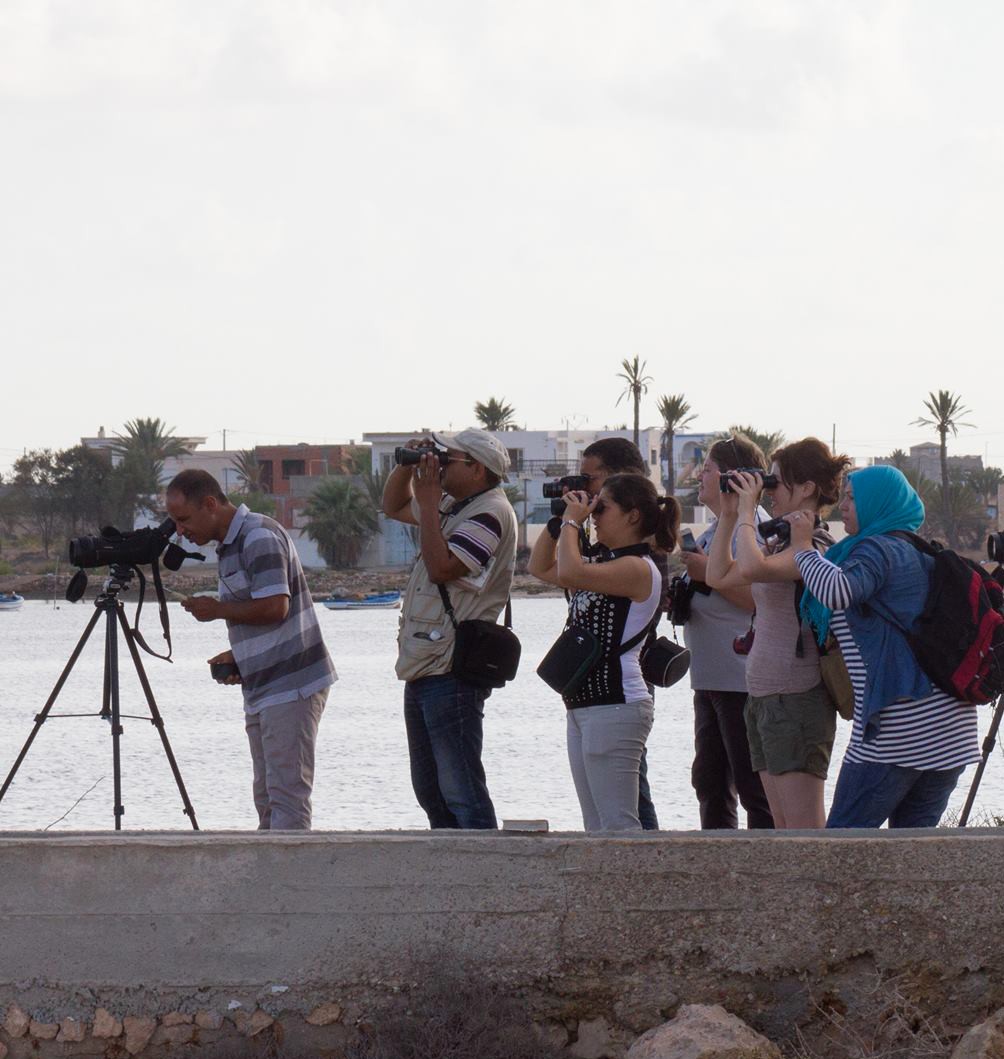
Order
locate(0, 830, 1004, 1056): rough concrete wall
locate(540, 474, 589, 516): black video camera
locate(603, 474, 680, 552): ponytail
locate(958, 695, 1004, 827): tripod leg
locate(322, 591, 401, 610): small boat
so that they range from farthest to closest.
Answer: locate(322, 591, 401, 610): small boat < locate(540, 474, 589, 516): black video camera < locate(958, 695, 1004, 827): tripod leg < locate(603, 474, 680, 552): ponytail < locate(0, 830, 1004, 1056): rough concrete wall

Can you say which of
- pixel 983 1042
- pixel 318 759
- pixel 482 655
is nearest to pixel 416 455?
pixel 482 655

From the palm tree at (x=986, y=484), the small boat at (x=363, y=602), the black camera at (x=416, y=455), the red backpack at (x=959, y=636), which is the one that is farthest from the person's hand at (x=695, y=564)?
the palm tree at (x=986, y=484)

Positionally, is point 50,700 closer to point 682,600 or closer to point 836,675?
point 682,600

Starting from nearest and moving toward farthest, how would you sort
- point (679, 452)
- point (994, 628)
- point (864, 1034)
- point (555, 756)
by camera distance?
1. point (864, 1034)
2. point (994, 628)
3. point (555, 756)
4. point (679, 452)

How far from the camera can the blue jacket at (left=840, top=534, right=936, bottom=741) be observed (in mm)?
4020

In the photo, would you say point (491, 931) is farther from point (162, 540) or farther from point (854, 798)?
point (162, 540)

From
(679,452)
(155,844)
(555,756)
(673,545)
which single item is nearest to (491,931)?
(155,844)

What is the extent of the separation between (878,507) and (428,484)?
4.39ft

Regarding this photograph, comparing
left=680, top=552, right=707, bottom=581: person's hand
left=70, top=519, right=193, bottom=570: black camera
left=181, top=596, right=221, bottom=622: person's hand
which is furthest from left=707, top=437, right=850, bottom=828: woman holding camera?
left=70, top=519, right=193, bottom=570: black camera

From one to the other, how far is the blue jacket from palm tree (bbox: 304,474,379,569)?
63014 mm

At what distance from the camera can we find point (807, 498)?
448 cm

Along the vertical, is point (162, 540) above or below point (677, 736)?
above

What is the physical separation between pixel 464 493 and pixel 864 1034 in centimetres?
203

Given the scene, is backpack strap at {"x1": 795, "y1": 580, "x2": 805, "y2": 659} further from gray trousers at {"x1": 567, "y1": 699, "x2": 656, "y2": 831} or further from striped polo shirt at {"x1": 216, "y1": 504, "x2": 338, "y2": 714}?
striped polo shirt at {"x1": 216, "y1": 504, "x2": 338, "y2": 714}
